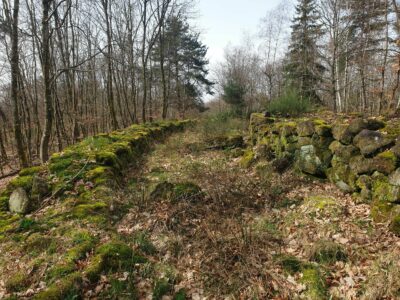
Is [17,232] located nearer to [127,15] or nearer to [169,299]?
[169,299]

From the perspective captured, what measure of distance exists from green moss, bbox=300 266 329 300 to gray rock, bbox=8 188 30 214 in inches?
178

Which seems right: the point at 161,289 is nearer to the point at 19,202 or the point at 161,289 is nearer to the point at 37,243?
the point at 37,243

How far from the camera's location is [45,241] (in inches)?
145

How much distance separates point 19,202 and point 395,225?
5835 millimetres

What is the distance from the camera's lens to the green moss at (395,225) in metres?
3.34

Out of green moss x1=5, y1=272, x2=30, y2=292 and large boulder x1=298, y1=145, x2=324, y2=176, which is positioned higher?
large boulder x1=298, y1=145, x2=324, y2=176

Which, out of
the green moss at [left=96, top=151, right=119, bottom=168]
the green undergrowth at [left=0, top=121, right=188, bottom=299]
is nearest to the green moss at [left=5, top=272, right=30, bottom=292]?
the green undergrowth at [left=0, top=121, right=188, bottom=299]

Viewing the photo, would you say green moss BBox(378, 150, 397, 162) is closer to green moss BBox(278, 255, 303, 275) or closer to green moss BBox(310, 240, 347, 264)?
green moss BBox(310, 240, 347, 264)

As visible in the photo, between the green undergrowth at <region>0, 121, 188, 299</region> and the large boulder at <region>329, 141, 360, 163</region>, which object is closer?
the green undergrowth at <region>0, 121, 188, 299</region>

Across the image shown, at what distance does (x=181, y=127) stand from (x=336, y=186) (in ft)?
32.0

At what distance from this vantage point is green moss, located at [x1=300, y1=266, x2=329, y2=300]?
281 cm

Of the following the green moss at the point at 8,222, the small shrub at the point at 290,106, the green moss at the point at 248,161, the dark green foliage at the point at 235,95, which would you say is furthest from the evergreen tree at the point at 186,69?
the green moss at the point at 8,222

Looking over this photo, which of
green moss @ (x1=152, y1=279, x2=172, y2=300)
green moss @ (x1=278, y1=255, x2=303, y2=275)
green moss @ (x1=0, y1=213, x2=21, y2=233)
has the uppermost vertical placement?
green moss @ (x1=0, y1=213, x2=21, y2=233)

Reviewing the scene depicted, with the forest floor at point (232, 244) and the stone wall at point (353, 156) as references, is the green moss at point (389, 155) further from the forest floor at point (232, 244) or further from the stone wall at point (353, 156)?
the forest floor at point (232, 244)
